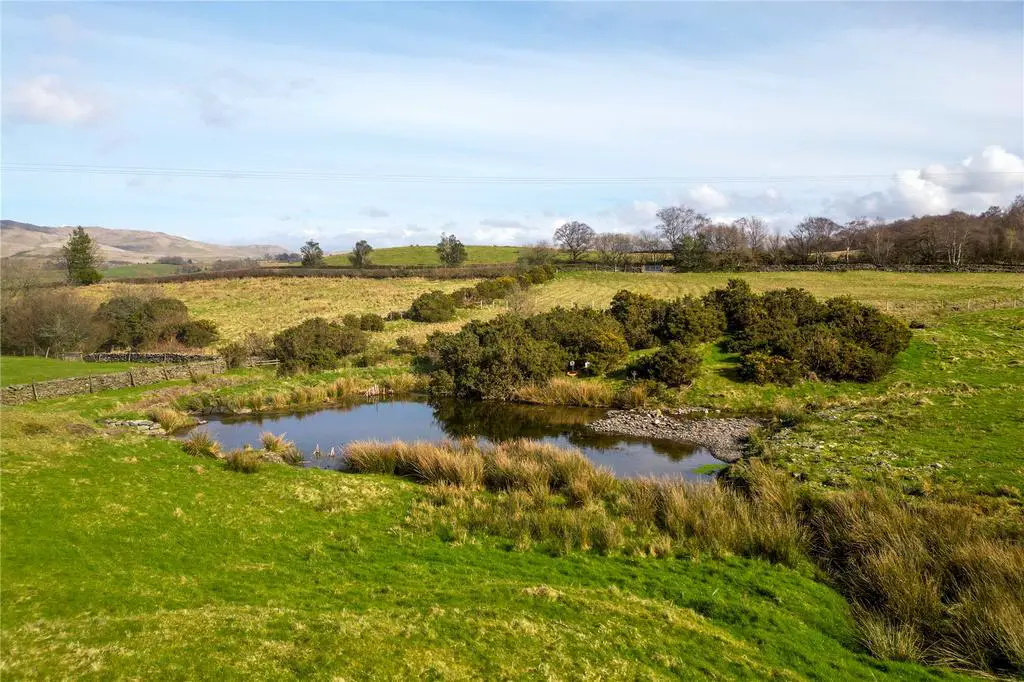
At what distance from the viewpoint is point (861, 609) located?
9523mm

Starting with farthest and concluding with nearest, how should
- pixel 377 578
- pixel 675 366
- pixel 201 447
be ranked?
pixel 675 366, pixel 201 447, pixel 377 578

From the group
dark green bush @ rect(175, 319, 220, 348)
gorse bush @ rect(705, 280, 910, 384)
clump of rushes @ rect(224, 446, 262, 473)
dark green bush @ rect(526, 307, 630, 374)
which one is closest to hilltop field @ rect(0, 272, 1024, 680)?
clump of rushes @ rect(224, 446, 262, 473)

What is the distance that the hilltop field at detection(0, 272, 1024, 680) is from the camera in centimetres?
727

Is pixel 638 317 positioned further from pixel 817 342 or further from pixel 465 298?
pixel 465 298

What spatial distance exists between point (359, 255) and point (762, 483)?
87.5 metres

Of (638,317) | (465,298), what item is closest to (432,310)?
(465,298)

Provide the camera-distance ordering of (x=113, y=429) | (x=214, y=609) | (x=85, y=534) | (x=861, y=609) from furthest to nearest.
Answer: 1. (x=113, y=429)
2. (x=85, y=534)
3. (x=861, y=609)
4. (x=214, y=609)

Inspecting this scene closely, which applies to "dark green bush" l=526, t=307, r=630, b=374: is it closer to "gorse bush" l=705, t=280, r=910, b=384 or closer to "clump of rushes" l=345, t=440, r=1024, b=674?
"gorse bush" l=705, t=280, r=910, b=384

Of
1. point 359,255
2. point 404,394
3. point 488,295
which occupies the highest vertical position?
point 359,255

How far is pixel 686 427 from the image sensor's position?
23.2 metres

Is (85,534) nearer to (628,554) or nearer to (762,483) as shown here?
(628,554)

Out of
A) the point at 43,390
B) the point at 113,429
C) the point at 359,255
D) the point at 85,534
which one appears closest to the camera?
the point at 85,534

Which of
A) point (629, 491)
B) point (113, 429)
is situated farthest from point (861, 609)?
point (113, 429)

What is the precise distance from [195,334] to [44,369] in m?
11.3
